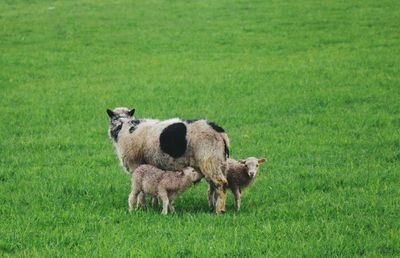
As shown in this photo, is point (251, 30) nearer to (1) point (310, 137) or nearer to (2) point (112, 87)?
Result: (2) point (112, 87)

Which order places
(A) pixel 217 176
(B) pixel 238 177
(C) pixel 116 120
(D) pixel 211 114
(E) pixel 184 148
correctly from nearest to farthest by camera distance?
(A) pixel 217 176, (E) pixel 184 148, (B) pixel 238 177, (C) pixel 116 120, (D) pixel 211 114

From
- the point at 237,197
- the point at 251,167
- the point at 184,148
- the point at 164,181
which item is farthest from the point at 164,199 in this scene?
the point at 251,167

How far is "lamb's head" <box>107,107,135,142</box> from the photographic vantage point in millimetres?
11938

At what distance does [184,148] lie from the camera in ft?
34.7

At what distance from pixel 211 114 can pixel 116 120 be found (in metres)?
6.77

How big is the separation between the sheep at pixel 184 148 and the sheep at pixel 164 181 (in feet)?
0.78

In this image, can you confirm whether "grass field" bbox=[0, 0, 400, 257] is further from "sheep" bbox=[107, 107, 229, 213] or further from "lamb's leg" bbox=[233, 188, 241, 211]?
"sheep" bbox=[107, 107, 229, 213]

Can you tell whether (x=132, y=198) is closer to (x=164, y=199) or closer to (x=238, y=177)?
(x=164, y=199)

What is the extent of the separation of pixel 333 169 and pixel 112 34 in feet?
66.0

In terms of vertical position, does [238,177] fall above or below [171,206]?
above

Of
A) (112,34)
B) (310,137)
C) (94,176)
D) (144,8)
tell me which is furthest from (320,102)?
(144,8)

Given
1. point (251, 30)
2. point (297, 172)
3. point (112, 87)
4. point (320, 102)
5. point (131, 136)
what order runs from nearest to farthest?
1. point (131, 136)
2. point (297, 172)
3. point (320, 102)
4. point (112, 87)
5. point (251, 30)

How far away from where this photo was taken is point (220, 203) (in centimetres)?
1052

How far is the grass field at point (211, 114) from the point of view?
30.9ft
